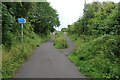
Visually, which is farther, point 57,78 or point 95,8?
point 95,8

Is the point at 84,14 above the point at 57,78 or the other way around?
above

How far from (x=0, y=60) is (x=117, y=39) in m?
8.16

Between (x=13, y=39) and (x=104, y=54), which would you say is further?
(x=13, y=39)

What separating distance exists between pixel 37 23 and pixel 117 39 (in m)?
35.9

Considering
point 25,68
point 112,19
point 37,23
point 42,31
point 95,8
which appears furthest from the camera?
point 42,31

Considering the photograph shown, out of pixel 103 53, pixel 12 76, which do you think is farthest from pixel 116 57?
pixel 12 76

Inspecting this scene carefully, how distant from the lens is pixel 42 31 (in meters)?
57.2

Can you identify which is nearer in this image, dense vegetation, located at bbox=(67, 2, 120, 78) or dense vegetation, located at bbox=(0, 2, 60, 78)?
dense vegetation, located at bbox=(67, 2, 120, 78)

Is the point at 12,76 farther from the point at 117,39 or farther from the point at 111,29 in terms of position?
the point at 111,29

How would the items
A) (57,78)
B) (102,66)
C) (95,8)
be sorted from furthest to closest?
1. (95,8)
2. (102,66)
3. (57,78)

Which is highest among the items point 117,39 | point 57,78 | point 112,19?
point 112,19

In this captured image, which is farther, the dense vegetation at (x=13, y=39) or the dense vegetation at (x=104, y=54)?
the dense vegetation at (x=13, y=39)

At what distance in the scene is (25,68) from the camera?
1573 centimetres

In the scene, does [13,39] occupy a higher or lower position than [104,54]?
higher
